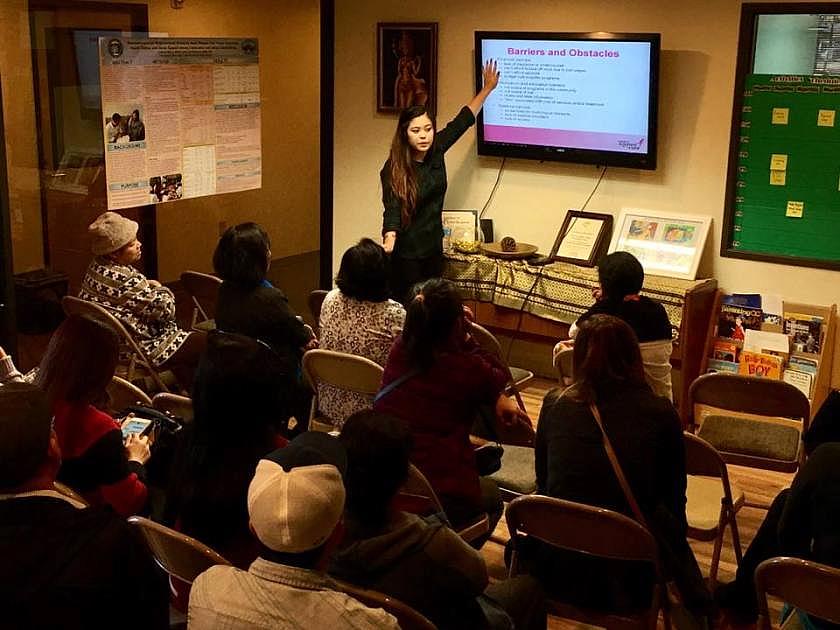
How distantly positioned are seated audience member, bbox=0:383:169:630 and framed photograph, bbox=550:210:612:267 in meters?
4.00

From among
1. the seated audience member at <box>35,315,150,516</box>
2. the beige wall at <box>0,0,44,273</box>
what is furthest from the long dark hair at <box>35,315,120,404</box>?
the beige wall at <box>0,0,44,273</box>

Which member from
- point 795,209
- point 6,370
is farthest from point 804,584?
point 795,209

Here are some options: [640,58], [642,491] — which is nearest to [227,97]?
[640,58]

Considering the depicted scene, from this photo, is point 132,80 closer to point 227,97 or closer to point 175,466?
point 227,97

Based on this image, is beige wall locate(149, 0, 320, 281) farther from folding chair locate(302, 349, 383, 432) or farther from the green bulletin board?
the green bulletin board

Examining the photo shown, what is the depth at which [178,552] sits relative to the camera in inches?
93.4

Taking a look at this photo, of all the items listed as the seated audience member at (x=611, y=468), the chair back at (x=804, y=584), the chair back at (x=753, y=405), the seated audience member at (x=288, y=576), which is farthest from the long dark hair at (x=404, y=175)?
the seated audience member at (x=288, y=576)

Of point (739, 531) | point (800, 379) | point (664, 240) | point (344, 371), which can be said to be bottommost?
point (739, 531)

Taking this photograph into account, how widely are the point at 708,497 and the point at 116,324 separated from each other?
2.53m

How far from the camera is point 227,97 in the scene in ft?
19.7

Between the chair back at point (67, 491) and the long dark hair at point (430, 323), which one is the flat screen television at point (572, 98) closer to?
the long dark hair at point (430, 323)

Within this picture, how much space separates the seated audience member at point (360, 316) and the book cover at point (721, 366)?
2.07 meters

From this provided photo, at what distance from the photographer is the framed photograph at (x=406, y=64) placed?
6.18 m

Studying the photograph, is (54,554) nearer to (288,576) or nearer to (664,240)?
(288,576)
